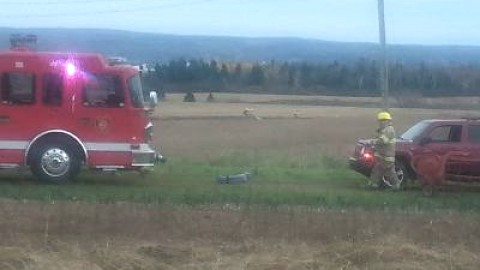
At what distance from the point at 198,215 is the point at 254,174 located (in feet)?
21.1

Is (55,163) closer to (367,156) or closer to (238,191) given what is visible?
(238,191)

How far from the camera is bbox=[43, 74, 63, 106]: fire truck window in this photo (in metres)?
17.9

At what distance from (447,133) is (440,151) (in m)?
0.66

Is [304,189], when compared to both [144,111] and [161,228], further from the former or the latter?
[161,228]

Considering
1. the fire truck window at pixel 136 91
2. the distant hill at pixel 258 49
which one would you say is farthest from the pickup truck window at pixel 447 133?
the distant hill at pixel 258 49

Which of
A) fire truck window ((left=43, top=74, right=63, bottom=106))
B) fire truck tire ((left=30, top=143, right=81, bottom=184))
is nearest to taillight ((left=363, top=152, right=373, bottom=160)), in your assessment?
fire truck tire ((left=30, top=143, right=81, bottom=184))

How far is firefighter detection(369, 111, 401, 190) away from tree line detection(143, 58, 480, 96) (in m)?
54.4

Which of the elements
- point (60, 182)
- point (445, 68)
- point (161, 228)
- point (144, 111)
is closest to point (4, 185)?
point (60, 182)

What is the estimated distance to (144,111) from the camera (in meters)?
18.5

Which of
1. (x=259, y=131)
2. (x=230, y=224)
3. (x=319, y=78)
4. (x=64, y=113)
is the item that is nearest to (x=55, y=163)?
(x=64, y=113)

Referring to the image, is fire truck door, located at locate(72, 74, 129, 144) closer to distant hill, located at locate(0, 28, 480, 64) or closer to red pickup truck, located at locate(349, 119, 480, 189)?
red pickup truck, located at locate(349, 119, 480, 189)

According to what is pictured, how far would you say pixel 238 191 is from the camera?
56.4 feet

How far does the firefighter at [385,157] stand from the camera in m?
18.7

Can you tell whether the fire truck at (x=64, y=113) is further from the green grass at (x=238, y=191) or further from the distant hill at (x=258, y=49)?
the distant hill at (x=258, y=49)
